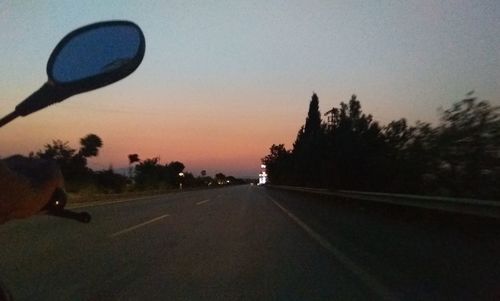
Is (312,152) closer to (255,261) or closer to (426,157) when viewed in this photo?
(426,157)

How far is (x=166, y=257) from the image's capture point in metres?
12.1

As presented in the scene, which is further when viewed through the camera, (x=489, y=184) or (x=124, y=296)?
(x=489, y=184)

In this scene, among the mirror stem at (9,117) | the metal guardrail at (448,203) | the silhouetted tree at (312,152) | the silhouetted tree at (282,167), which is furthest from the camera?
the silhouetted tree at (282,167)

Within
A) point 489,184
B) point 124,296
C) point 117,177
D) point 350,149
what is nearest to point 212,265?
point 124,296

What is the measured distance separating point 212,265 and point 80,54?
8.71m

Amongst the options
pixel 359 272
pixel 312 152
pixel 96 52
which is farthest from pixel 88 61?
pixel 312 152

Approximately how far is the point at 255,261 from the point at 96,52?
9319 millimetres

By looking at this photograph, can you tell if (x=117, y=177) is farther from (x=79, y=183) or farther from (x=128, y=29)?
(x=128, y=29)

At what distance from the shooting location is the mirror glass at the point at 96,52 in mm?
2516

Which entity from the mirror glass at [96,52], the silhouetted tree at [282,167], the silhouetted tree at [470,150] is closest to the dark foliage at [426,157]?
the silhouetted tree at [470,150]

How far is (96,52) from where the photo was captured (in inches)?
104

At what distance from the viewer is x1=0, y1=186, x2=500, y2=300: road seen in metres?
8.66

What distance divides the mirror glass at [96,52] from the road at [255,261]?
580cm

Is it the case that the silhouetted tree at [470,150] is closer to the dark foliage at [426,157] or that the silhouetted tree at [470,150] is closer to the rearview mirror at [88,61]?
the dark foliage at [426,157]
